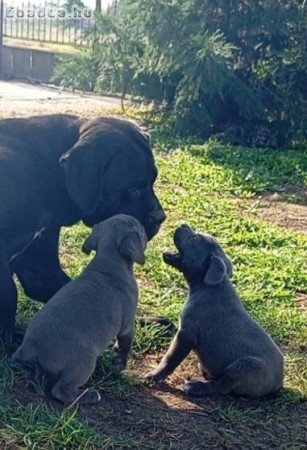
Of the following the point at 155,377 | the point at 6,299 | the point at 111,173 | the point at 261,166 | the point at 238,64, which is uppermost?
the point at 111,173

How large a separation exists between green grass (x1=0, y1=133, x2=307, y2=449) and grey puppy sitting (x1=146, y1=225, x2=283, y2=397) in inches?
5.4

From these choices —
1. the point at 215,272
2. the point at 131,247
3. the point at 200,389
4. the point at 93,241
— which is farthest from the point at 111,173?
the point at 200,389

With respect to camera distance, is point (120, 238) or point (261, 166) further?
point (261, 166)

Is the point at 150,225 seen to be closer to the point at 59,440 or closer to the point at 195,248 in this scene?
the point at 195,248

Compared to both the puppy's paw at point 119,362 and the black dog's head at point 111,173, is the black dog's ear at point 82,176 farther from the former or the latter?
the puppy's paw at point 119,362

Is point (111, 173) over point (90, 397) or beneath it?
over

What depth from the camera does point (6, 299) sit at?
15.3 ft

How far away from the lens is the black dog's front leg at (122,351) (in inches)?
176

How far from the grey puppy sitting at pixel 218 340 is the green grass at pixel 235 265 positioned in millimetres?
137

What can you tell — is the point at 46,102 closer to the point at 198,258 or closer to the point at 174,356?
the point at 198,258

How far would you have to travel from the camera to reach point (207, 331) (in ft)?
14.7

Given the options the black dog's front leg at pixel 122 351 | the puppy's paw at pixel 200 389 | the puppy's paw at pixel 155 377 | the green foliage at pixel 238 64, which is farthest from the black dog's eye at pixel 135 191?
the green foliage at pixel 238 64

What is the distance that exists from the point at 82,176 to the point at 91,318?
3.40 ft

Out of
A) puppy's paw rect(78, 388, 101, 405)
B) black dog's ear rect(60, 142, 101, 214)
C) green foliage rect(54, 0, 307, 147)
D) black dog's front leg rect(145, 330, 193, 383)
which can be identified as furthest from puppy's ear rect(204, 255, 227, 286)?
green foliage rect(54, 0, 307, 147)
